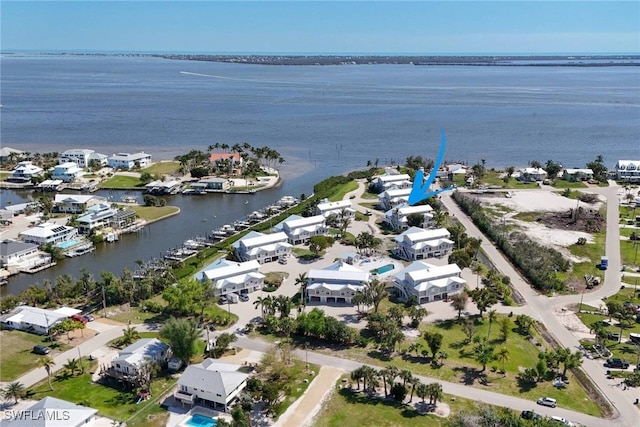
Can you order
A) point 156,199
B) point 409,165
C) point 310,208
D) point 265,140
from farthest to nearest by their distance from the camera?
point 265,140 → point 409,165 → point 156,199 → point 310,208

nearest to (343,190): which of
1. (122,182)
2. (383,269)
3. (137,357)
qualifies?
(383,269)

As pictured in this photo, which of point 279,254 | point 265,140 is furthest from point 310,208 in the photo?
point 265,140

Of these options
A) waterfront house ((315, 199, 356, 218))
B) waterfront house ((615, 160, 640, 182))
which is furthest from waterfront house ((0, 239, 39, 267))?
waterfront house ((615, 160, 640, 182))

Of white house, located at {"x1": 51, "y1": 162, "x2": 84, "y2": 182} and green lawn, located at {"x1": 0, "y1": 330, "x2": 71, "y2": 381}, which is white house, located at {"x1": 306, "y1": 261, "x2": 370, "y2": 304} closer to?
green lawn, located at {"x1": 0, "y1": 330, "x2": 71, "y2": 381}

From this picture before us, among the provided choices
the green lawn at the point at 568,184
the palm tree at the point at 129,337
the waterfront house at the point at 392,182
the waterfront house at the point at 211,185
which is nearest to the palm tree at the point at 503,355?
the palm tree at the point at 129,337

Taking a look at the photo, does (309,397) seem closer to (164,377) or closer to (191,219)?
(164,377)

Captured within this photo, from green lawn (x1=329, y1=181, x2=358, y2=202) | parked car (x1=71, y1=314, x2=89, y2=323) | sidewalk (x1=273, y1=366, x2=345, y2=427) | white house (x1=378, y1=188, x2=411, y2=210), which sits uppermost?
white house (x1=378, y1=188, x2=411, y2=210)

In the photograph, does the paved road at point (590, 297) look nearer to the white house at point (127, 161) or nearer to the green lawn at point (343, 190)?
the green lawn at point (343, 190)
